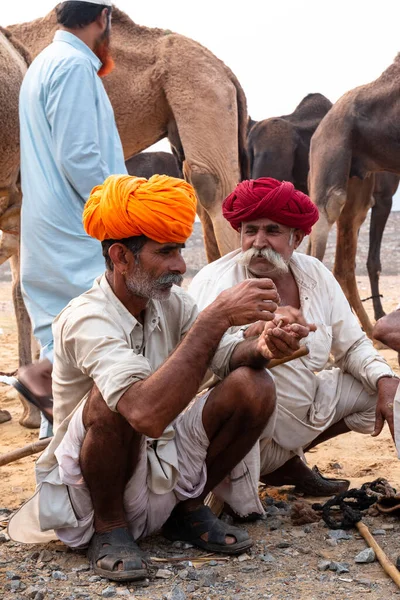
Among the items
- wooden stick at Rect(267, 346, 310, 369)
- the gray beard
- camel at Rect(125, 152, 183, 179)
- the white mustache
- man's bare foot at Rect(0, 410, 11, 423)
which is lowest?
camel at Rect(125, 152, 183, 179)

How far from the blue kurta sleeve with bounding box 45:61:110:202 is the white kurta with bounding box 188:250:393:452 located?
2.49 ft

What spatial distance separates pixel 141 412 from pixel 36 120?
2.03 meters

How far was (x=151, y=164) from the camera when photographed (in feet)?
41.0

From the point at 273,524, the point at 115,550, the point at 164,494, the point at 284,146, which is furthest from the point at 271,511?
the point at 284,146

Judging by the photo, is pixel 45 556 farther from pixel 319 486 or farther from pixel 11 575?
pixel 319 486

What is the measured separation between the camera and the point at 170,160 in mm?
12625

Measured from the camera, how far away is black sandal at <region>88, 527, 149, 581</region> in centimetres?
292

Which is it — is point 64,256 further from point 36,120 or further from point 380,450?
point 380,450

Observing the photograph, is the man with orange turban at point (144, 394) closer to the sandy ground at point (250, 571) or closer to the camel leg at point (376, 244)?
the sandy ground at point (250, 571)

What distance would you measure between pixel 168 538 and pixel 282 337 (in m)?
0.93

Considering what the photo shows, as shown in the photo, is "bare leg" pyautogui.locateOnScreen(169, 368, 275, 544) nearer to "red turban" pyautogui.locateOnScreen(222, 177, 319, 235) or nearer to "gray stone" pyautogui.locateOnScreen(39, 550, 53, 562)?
"gray stone" pyautogui.locateOnScreen(39, 550, 53, 562)

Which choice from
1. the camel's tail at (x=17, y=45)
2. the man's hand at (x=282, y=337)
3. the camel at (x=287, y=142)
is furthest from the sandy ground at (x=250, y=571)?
the camel at (x=287, y=142)

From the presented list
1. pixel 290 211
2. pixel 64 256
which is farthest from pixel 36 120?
pixel 290 211

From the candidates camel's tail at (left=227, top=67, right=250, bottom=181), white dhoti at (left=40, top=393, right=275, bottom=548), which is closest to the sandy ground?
white dhoti at (left=40, top=393, right=275, bottom=548)
